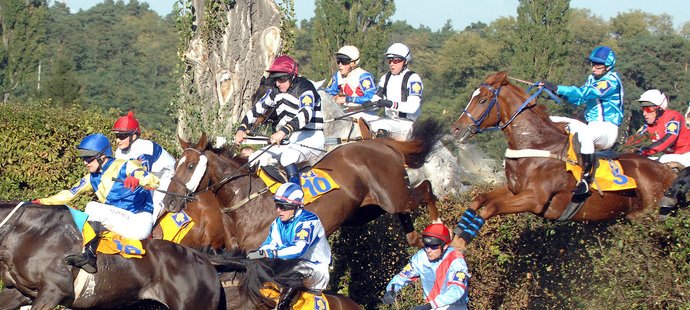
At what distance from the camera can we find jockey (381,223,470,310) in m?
7.71

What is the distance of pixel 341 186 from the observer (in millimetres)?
10297

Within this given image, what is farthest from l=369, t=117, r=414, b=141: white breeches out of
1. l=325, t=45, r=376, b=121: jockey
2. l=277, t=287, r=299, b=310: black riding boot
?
l=277, t=287, r=299, b=310: black riding boot

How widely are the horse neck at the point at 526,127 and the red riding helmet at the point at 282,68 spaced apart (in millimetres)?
2160

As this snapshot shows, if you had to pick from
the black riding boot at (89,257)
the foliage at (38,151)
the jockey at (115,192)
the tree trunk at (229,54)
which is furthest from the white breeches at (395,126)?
the black riding boot at (89,257)

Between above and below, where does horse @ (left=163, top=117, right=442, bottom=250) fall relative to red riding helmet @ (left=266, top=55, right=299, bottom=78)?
below

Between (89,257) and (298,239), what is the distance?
1712mm

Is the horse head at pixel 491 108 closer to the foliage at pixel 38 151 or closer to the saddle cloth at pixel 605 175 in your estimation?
the saddle cloth at pixel 605 175

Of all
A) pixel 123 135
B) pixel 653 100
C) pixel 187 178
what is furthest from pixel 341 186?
pixel 653 100

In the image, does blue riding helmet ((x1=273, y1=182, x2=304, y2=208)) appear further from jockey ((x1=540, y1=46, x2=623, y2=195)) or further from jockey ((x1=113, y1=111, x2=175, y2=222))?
jockey ((x1=540, y1=46, x2=623, y2=195))

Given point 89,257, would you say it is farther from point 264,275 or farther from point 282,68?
point 282,68

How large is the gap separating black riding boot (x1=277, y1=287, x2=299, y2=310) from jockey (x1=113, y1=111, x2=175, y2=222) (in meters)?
2.60

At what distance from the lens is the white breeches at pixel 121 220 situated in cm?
834

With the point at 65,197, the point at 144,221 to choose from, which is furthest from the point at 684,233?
the point at 65,197

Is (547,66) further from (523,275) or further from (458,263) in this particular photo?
(458,263)
